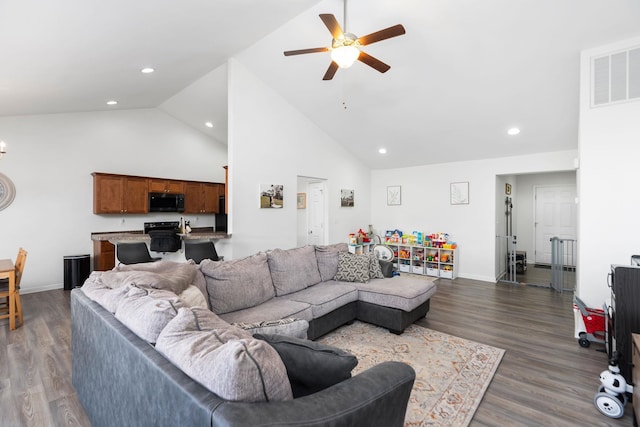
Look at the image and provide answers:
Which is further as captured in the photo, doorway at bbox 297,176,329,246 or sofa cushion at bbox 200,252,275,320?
doorway at bbox 297,176,329,246

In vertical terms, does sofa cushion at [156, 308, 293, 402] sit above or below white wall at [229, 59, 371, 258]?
below

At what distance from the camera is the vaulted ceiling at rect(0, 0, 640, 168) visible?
9.19 feet

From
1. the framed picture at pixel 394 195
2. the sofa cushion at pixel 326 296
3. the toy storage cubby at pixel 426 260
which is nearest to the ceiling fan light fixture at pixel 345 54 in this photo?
the sofa cushion at pixel 326 296

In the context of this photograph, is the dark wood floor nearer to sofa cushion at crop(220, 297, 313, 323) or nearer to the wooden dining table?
the wooden dining table

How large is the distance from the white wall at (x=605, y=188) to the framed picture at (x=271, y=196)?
4.19 metres

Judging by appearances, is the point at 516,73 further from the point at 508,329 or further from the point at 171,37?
the point at 171,37

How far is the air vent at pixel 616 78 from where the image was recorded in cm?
303

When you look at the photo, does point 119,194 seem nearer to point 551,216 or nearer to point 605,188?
point 605,188

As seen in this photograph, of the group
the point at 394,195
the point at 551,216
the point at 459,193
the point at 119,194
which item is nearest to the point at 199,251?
the point at 119,194

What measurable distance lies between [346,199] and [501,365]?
15.8ft

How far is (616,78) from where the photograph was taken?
10.3 ft

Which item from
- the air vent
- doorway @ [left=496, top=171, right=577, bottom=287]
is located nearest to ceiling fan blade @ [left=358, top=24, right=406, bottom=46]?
the air vent

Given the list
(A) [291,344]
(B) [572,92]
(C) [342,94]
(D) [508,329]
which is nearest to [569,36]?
(B) [572,92]

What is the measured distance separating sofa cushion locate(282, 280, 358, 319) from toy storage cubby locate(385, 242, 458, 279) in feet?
10.9
